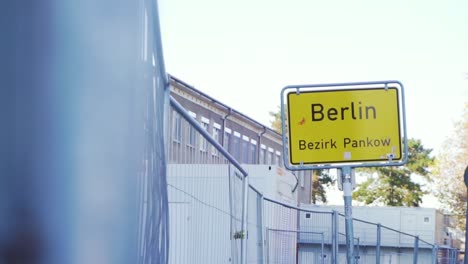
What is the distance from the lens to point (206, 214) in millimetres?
5898

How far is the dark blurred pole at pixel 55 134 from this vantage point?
1.25 metres

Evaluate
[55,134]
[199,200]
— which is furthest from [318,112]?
[55,134]

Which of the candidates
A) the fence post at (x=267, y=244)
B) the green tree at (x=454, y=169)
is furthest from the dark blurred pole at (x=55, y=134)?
the green tree at (x=454, y=169)

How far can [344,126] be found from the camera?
27.0 ft

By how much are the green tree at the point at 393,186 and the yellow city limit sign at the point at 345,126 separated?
90738 millimetres

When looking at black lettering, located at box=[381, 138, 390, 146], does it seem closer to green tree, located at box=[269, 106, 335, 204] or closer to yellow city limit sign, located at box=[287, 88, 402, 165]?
yellow city limit sign, located at box=[287, 88, 402, 165]

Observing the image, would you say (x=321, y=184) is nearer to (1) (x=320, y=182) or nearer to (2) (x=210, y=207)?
(1) (x=320, y=182)

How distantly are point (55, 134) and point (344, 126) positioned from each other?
7.07 m

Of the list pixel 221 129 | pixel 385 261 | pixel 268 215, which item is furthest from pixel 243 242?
pixel 221 129

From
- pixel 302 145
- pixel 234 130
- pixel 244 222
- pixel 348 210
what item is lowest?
pixel 244 222

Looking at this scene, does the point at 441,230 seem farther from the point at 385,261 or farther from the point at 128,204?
the point at 128,204

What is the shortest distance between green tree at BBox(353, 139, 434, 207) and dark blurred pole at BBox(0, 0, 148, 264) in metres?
97.8

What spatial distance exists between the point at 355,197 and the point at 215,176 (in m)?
98.9

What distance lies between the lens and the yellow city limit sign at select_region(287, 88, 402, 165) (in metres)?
8.12
